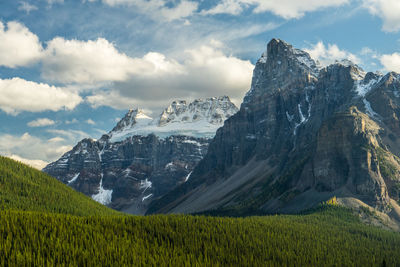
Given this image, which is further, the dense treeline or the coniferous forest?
the dense treeline

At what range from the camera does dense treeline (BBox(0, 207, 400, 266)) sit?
134250 mm

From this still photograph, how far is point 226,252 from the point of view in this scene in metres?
169

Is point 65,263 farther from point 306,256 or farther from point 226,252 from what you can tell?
point 306,256

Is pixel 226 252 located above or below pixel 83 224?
below

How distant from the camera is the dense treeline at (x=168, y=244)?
134 m

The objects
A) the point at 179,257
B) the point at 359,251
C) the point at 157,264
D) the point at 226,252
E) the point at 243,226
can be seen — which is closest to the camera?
the point at 157,264

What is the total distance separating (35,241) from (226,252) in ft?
230

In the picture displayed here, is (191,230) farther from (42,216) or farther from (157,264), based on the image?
(42,216)

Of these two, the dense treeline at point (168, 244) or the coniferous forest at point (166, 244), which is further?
the dense treeline at point (168, 244)

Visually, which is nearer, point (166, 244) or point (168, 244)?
point (166, 244)

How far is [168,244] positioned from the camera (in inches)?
6545

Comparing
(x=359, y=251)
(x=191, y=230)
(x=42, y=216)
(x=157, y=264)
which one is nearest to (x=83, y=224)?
(x=42, y=216)

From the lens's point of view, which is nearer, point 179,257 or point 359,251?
point 179,257

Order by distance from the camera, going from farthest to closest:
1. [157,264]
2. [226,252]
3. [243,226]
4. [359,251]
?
[243,226], [359,251], [226,252], [157,264]
